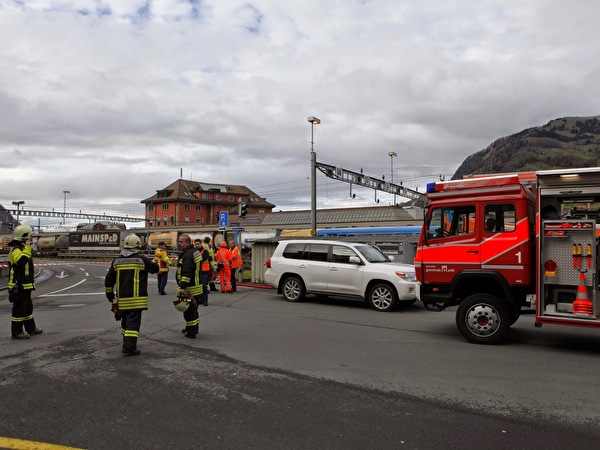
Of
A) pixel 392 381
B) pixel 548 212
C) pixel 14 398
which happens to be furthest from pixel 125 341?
pixel 548 212

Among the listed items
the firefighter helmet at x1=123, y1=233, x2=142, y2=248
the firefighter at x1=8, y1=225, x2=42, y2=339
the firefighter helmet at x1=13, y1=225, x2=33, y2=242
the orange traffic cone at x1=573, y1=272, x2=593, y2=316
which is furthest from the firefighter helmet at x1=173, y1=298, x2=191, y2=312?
the orange traffic cone at x1=573, y1=272, x2=593, y2=316

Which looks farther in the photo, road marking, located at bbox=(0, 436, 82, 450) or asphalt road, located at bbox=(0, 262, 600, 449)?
asphalt road, located at bbox=(0, 262, 600, 449)

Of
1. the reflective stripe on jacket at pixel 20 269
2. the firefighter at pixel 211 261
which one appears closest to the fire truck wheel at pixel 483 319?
the reflective stripe on jacket at pixel 20 269

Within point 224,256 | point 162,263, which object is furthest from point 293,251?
point 162,263

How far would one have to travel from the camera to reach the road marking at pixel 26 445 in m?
3.52

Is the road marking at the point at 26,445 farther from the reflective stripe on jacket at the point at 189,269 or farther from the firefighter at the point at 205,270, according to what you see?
the firefighter at the point at 205,270

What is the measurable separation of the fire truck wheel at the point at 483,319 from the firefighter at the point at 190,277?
4312 millimetres

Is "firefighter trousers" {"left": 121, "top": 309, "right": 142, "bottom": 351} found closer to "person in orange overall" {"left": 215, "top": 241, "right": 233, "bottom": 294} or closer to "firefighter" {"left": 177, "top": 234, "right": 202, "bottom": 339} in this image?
"firefighter" {"left": 177, "top": 234, "right": 202, "bottom": 339}

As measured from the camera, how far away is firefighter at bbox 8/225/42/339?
7297 millimetres

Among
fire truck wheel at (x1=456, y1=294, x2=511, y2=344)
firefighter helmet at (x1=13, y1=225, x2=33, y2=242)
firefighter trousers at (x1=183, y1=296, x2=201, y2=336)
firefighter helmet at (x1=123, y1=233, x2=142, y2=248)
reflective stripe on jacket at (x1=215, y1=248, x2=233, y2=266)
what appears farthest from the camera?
reflective stripe on jacket at (x1=215, y1=248, x2=233, y2=266)

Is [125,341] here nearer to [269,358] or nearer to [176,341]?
[176,341]

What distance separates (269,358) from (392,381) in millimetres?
1787

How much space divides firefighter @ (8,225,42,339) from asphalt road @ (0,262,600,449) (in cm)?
40

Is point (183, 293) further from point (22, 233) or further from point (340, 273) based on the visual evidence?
point (340, 273)
